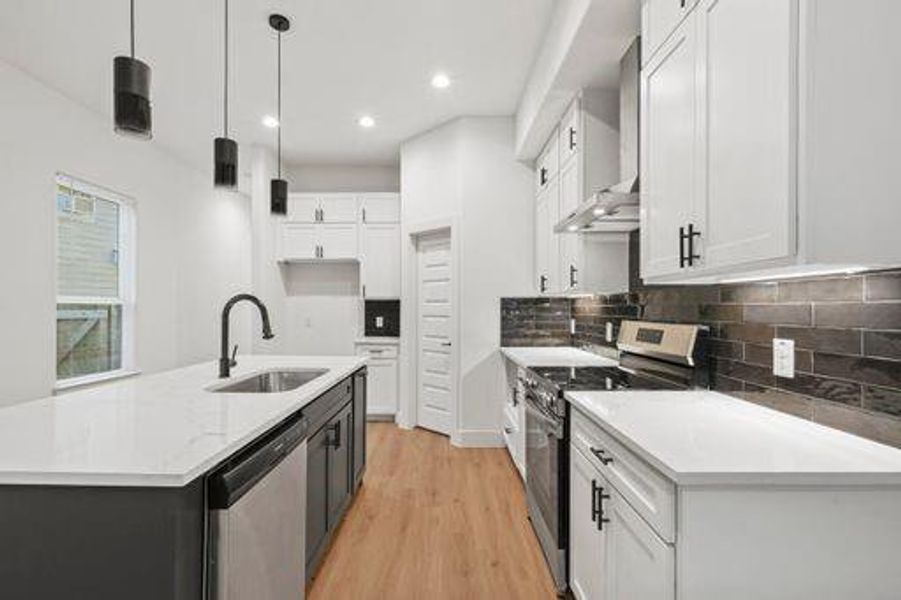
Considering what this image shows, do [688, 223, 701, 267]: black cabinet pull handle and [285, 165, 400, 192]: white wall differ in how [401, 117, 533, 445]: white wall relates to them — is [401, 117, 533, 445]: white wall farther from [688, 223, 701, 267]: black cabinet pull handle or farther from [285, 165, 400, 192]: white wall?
[688, 223, 701, 267]: black cabinet pull handle

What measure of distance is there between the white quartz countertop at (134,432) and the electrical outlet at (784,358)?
5.62 feet

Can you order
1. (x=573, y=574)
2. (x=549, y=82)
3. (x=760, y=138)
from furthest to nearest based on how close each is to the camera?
(x=549, y=82), (x=573, y=574), (x=760, y=138)

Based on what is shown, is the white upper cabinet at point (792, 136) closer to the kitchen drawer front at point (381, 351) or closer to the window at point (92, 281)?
the kitchen drawer front at point (381, 351)

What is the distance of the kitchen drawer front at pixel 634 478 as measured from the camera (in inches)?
46.3

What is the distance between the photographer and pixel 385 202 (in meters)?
5.48

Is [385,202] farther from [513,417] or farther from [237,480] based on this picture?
[237,480]

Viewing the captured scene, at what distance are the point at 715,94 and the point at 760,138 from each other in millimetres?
288

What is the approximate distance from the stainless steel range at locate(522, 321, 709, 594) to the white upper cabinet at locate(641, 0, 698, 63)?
3.85ft

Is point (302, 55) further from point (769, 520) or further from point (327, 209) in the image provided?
point (769, 520)

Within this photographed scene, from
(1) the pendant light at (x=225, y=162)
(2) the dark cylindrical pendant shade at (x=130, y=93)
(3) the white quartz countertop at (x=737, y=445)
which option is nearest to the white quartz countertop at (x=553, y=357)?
(3) the white quartz countertop at (x=737, y=445)

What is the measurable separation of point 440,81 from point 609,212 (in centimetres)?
208

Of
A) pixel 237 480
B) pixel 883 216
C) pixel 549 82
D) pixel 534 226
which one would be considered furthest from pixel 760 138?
pixel 534 226

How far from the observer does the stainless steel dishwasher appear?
1210 mm

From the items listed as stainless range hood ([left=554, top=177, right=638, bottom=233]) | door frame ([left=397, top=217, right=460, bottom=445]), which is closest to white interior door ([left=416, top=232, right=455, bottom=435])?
door frame ([left=397, top=217, right=460, bottom=445])
